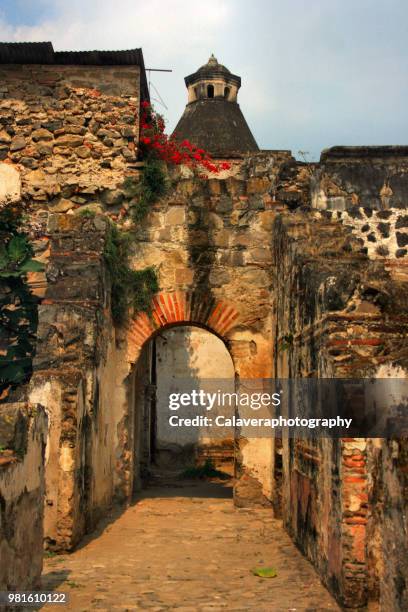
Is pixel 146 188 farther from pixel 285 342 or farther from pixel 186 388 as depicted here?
pixel 186 388

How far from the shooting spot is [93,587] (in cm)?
546

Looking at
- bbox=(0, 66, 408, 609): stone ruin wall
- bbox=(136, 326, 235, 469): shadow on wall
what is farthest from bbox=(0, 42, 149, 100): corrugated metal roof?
bbox=(136, 326, 235, 469): shadow on wall

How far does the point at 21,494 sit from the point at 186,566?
92.3 inches

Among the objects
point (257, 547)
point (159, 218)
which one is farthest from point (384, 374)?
point (159, 218)

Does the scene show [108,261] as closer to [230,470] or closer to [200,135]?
[230,470]

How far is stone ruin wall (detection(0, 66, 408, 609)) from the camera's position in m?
6.70

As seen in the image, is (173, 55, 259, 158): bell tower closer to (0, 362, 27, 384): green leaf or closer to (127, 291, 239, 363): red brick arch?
(127, 291, 239, 363): red brick arch

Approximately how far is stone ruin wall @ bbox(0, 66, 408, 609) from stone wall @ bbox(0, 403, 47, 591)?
5.94 ft

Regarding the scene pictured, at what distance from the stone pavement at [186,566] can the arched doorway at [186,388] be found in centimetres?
728

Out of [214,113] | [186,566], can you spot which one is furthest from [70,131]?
[214,113]

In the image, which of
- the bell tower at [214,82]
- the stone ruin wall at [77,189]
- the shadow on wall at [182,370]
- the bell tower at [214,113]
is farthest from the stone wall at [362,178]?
the bell tower at [214,82]

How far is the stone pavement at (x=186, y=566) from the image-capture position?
5.15 m

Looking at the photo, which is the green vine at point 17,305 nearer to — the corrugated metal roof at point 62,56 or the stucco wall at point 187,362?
the corrugated metal roof at point 62,56

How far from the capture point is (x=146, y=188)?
936 centimetres
